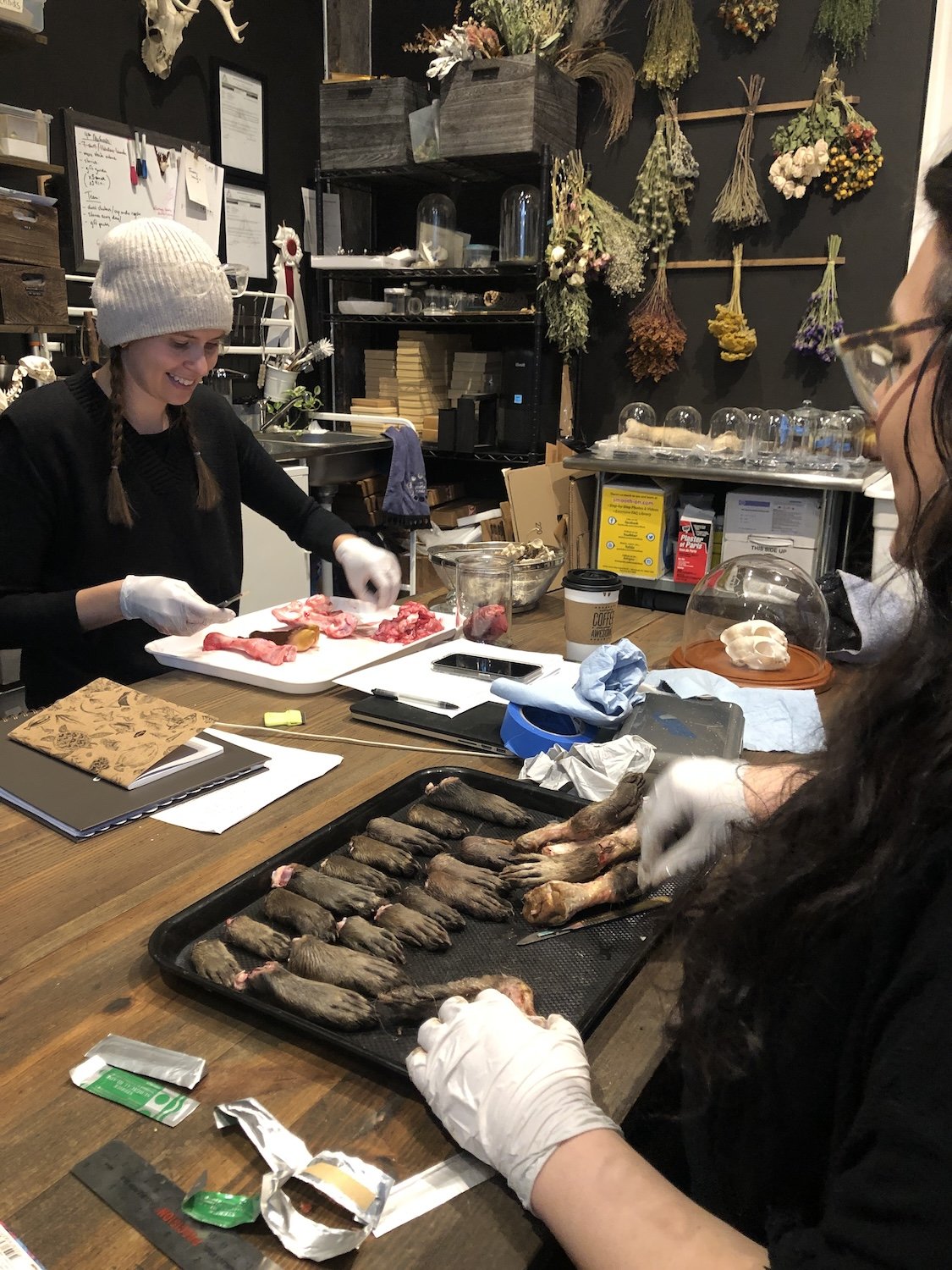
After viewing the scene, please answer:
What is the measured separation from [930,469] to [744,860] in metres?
0.35

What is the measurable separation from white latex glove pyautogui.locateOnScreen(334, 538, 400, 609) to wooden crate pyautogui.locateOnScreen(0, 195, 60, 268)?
1.54 meters

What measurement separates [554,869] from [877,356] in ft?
2.03

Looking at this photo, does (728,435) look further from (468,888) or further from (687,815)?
(468,888)

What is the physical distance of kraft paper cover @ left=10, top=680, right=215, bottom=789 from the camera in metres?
1.30

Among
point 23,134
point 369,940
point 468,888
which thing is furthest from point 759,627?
point 23,134

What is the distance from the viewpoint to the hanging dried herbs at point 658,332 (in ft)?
13.9

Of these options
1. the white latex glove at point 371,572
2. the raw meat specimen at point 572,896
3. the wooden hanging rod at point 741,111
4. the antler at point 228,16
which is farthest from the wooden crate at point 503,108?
the raw meat specimen at point 572,896

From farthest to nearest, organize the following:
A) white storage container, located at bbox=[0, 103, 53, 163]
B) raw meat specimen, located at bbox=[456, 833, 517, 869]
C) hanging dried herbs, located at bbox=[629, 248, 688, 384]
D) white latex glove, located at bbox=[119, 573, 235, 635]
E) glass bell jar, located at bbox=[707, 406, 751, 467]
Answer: hanging dried herbs, located at bbox=[629, 248, 688, 384]
glass bell jar, located at bbox=[707, 406, 751, 467]
white storage container, located at bbox=[0, 103, 53, 163]
white latex glove, located at bbox=[119, 573, 235, 635]
raw meat specimen, located at bbox=[456, 833, 517, 869]

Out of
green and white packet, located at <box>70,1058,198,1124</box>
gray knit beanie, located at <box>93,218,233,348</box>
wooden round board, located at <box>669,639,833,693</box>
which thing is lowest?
green and white packet, located at <box>70,1058,198,1124</box>

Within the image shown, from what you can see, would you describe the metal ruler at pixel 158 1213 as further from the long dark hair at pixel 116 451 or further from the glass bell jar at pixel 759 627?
the long dark hair at pixel 116 451

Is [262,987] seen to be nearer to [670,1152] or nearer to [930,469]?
[670,1152]

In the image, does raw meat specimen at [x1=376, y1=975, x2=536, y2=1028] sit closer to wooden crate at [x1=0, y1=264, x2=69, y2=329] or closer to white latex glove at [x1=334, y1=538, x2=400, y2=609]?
white latex glove at [x1=334, y1=538, x2=400, y2=609]

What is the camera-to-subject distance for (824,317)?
391 centimetres

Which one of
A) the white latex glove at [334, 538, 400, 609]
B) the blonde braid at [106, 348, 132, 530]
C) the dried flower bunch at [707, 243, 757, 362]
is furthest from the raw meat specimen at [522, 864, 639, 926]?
the dried flower bunch at [707, 243, 757, 362]
